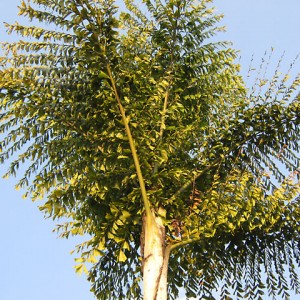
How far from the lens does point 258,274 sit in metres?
9.98

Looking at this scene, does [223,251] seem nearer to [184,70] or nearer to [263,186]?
[263,186]

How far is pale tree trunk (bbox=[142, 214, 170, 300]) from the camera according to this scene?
24.0 ft

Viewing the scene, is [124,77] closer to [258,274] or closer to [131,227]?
[131,227]

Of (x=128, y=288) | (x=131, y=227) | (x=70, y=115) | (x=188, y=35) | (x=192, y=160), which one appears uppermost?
(x=188, y=35)

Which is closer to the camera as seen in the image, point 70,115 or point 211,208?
point 211,208

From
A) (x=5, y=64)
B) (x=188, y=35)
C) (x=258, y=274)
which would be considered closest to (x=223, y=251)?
(x=258, y=274)

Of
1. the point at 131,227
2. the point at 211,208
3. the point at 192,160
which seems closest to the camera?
the point at 211,208

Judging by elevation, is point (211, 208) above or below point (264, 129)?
below

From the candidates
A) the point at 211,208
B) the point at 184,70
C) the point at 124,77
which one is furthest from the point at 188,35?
the point at 211,208

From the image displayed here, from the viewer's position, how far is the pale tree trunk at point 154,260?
731cm

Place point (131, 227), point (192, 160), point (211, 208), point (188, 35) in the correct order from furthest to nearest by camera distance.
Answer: point (188, 35)
point (192, 160)
point (131, 227)
point (211, 208)

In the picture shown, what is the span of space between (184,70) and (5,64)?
335cm

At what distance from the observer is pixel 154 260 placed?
295 inches

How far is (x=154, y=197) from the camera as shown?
7.85m
